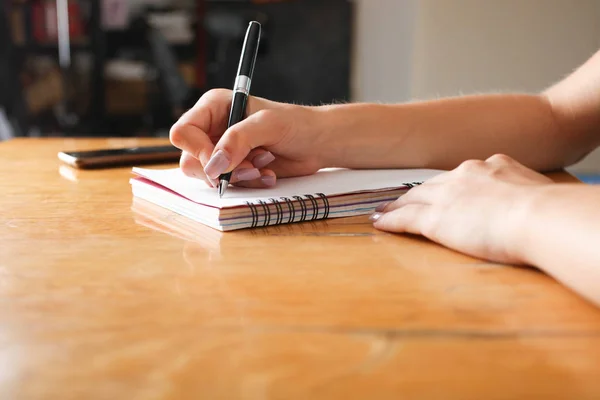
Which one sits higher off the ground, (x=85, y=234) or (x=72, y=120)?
(x=85, y=234)

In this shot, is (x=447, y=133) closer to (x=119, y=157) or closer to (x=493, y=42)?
(x=119, y=157)

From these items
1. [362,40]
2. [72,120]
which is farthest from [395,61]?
[72,120]

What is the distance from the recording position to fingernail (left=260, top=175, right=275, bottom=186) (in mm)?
809

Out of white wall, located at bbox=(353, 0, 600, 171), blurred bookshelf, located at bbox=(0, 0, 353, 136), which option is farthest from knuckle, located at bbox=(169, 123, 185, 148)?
blurred bookshelf, located at bbox=(0, 0, 353, 136)

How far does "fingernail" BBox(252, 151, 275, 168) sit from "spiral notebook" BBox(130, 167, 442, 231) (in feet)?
0.10

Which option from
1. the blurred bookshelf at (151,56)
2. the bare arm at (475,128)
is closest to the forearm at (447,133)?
the bare arm at (475,128)

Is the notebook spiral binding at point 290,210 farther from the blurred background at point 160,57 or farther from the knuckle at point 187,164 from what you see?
the blurred background at point 160,57

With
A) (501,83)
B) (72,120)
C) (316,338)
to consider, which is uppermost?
(316,338)

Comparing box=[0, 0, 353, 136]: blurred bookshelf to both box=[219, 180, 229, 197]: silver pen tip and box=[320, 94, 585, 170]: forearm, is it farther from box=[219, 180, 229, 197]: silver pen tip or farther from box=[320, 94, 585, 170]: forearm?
box=[219, 180, 229, 197]: silver pen tip

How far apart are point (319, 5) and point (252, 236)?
363 centimetres

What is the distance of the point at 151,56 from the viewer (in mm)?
4113

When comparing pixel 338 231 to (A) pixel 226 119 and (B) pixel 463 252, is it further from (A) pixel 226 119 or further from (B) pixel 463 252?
(A) pixel 226 119

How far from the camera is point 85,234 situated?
25.8 inches

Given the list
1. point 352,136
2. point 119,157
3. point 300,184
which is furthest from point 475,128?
point 119,157
